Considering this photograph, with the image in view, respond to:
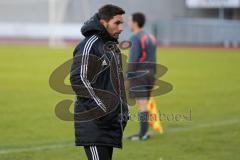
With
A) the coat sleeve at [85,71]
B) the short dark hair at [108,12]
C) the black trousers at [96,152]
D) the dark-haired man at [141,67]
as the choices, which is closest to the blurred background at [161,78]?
the dark-haired man at [141,67]

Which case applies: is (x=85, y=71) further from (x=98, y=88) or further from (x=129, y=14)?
(x=129, y=14)

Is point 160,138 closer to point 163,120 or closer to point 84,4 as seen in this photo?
point 163,120

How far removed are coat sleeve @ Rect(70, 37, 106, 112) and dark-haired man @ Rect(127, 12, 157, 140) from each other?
16.8 ft

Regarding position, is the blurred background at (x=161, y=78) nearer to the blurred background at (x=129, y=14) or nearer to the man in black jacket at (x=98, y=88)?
the blurred background at (x=129, y=14)

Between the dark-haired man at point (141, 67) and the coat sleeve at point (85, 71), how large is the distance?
5.12m

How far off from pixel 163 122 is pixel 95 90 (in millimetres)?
7462

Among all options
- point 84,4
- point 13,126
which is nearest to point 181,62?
point 13,126

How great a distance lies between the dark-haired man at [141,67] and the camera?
11305 mm

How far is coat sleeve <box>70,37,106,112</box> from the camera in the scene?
19.9 ft

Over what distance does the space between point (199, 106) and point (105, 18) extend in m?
10.0

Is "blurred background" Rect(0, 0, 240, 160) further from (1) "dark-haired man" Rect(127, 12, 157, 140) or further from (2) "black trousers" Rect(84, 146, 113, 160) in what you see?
(2) "black trousers" Rect(84, 146, 113, 160)

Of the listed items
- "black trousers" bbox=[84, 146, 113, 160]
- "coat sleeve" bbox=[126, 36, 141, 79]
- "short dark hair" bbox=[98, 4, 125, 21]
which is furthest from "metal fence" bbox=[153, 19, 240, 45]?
"black trousers" bbox=[84, 146, 113, 160]

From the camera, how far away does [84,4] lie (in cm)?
5091

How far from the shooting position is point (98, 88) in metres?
6.13
